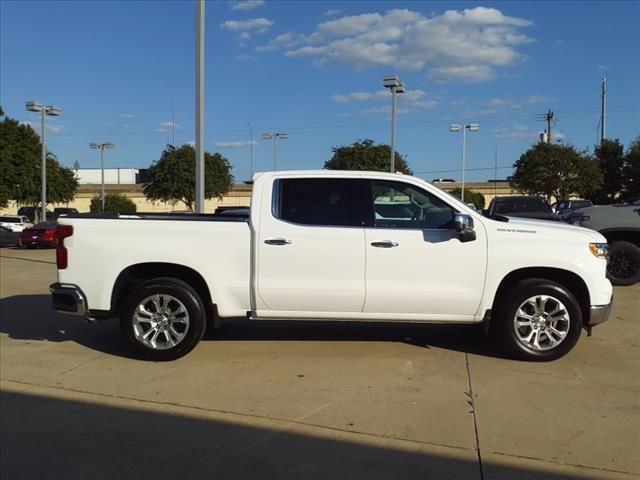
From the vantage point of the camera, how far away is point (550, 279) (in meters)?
6.16

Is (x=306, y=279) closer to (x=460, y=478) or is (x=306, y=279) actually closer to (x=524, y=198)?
(x=460, y=478)

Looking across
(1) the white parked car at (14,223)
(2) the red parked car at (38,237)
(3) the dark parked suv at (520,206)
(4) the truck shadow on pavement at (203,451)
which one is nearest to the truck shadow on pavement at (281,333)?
(4) the truck shadow on pavement at (203,451)

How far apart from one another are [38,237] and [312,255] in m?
21.7

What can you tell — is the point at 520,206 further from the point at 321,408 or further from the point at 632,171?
the point at 632,171

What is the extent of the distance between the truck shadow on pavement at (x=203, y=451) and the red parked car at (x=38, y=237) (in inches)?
836

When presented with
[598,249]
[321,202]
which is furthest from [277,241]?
[598,249]

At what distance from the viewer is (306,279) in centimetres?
604

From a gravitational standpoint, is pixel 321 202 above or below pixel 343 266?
Answer: above

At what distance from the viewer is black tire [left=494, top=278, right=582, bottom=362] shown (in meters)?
5.96

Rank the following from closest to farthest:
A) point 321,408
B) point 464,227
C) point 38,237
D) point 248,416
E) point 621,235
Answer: point 248,416
point 321,408
point 464,227
point 621,235
point 38,237

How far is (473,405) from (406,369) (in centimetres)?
101

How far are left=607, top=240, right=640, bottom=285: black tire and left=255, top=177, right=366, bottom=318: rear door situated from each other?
22.5 feet

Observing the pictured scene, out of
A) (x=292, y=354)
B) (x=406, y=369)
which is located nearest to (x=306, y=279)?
(x=292, y=354)

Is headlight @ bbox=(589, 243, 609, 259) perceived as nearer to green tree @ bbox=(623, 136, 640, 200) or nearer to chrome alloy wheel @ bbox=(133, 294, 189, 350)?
chrome alloy wheel @ bbox=(133, 294, 189, 350)
